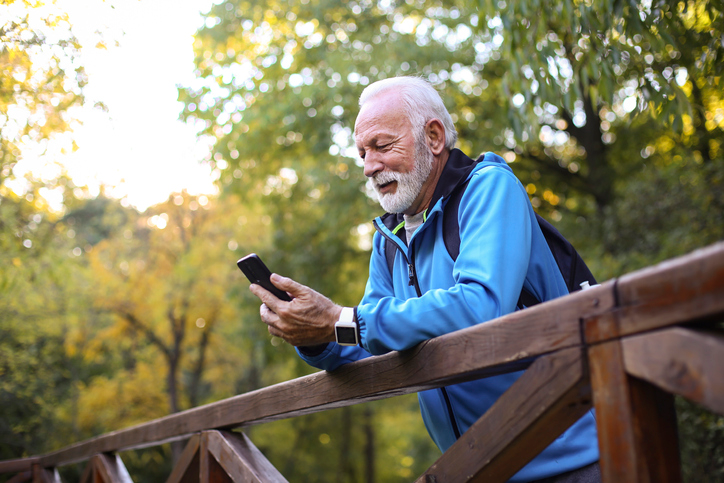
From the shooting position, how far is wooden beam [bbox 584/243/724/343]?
2.67 ft

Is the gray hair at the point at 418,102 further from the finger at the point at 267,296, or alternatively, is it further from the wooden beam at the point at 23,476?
the wooden beam at the point at 23,476

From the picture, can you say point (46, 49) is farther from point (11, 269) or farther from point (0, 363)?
point (0, 363)

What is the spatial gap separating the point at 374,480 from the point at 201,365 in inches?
377

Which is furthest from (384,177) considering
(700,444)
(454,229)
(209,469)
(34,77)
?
(700,444)

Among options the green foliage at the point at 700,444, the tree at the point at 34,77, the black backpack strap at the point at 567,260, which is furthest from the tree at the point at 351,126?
the black backpack strap at the point at 567,260

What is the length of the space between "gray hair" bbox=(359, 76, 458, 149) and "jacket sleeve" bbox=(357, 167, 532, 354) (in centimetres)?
49

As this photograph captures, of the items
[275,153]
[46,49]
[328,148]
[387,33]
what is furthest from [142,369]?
[46,49]

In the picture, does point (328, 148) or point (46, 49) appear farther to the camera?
point (328, 148)

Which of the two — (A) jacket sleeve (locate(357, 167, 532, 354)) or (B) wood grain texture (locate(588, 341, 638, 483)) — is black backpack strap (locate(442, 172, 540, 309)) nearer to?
(A) jacket sleeve (locate(357, 167, 532, 354))

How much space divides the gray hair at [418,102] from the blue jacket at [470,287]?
6.9 inches

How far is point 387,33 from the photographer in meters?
9.76

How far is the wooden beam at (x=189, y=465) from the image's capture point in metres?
2.52

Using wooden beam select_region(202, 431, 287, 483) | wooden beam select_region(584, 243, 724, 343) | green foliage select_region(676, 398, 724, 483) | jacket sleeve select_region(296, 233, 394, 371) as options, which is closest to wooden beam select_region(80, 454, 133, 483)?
wooden beam select_region(202, 431, 287, 483)

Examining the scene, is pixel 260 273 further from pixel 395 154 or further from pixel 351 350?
pixel 395 154
